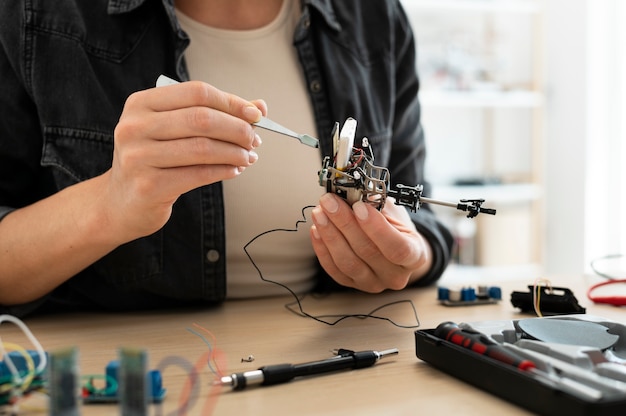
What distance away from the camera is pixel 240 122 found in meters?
0.80

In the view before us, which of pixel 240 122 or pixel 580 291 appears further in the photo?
pixel 580 291

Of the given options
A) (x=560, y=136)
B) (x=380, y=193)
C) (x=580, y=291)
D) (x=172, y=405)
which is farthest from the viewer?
(x=560, y=136)

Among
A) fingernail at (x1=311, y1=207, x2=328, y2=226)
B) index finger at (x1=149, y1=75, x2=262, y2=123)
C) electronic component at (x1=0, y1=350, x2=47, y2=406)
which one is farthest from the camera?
fingernail at (x1=311, y1=207, x2=328, y2=226)

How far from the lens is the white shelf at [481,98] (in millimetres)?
2797

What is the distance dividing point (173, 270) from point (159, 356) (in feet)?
1.06

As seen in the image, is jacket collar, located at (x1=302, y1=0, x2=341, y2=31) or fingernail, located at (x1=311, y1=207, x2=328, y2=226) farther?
jacket collar, located at (x1=302, y1=0, x2=341, y2=31)

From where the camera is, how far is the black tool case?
52 cm

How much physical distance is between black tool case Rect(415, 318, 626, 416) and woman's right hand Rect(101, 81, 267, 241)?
32cm

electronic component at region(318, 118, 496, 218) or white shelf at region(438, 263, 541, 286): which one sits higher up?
electronic component at region(318, 118, 496, 218)

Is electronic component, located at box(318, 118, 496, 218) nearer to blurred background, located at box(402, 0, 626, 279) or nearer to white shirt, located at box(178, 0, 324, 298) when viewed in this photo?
white shirt, located at box(178, 0, 324, 298)

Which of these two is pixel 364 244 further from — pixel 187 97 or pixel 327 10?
pixel 327 10

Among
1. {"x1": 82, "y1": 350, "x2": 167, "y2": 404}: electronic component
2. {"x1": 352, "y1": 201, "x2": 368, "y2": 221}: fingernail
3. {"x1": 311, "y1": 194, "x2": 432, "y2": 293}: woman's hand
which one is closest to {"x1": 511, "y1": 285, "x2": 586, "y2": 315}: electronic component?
{"x1": 311, "y1": 194, "x2": 432, "y2": 293}: woman's hand

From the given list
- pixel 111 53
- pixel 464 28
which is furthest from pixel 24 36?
pixel 464 28

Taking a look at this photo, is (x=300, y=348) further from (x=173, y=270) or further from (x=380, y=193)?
(x=173, y=270)
